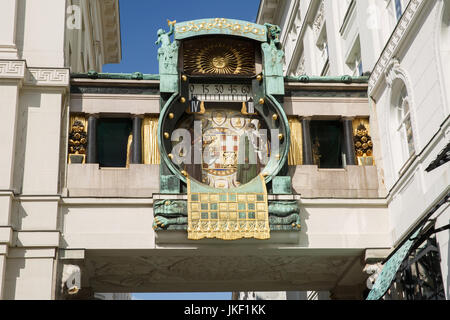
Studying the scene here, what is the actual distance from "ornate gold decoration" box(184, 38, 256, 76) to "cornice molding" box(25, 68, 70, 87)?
3216mm

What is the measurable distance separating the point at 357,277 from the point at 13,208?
9573mm

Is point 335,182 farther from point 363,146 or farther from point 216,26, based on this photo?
point 216,26

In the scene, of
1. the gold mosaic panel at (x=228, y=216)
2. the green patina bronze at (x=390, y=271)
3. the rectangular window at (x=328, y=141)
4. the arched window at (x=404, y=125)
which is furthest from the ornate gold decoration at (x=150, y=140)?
the green patina bronze at (x=390, y=271)

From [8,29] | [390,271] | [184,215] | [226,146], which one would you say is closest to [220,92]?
[226,146]

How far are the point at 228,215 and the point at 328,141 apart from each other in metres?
4.16

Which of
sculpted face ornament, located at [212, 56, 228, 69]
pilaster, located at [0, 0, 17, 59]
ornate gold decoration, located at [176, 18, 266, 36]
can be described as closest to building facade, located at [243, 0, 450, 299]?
ornate gold decoration, located at [176, 18, 266, 36]

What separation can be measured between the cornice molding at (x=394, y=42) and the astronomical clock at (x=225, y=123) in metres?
2.51

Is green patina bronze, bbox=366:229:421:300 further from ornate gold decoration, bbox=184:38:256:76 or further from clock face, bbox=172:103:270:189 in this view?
ornate gold decoration, bbox=184:38:256:76

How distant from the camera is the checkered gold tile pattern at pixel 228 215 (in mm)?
21000

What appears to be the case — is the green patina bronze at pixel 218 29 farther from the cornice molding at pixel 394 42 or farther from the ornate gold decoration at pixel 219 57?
the cornice molding at pixel 394 42

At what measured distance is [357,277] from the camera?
78.3 feet

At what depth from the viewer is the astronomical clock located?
21.3m
